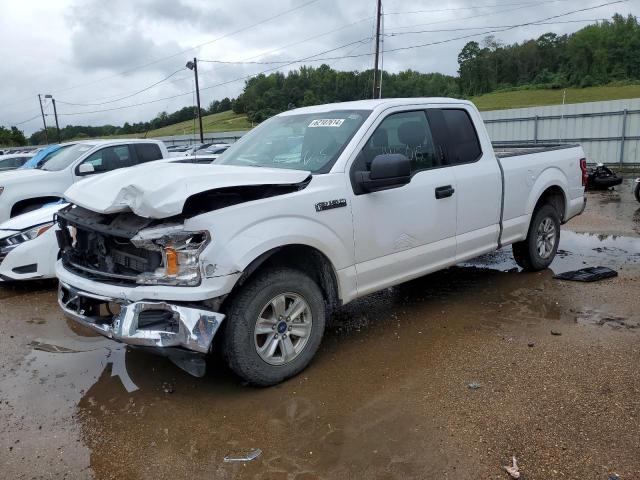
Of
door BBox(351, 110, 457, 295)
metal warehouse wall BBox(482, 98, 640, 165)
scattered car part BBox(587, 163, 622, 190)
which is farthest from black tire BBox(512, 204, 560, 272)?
metal warehouse wall BBox(482, 98, 640, 165)

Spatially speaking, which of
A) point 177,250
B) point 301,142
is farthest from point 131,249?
point 301,142

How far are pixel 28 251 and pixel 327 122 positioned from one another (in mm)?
3932

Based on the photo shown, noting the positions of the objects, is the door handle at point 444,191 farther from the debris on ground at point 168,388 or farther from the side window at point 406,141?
the debris on ground at point 168,388

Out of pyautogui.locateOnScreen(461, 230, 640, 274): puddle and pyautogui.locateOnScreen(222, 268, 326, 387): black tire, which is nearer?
pyautogui.locateOnScreen(222, 268, 326, 387): black tire

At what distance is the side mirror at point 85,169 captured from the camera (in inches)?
360

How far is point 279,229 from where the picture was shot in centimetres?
350

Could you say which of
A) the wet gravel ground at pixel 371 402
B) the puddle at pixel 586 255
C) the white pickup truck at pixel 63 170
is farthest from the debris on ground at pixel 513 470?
the white pickup truck at pixel 63 170

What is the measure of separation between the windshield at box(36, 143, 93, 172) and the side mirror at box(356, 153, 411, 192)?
277 inches

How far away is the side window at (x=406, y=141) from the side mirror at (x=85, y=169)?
662 cm

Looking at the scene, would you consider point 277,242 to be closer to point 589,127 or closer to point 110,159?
point 110,159

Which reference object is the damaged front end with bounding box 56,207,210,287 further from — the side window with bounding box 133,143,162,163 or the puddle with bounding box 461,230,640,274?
the side window with bounding box 133,143,162,163

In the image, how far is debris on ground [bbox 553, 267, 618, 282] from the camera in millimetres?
5922

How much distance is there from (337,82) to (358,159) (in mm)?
42559

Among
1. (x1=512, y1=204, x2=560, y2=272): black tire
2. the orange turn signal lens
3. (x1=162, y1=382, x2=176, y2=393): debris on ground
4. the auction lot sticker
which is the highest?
the auction lot sticker
